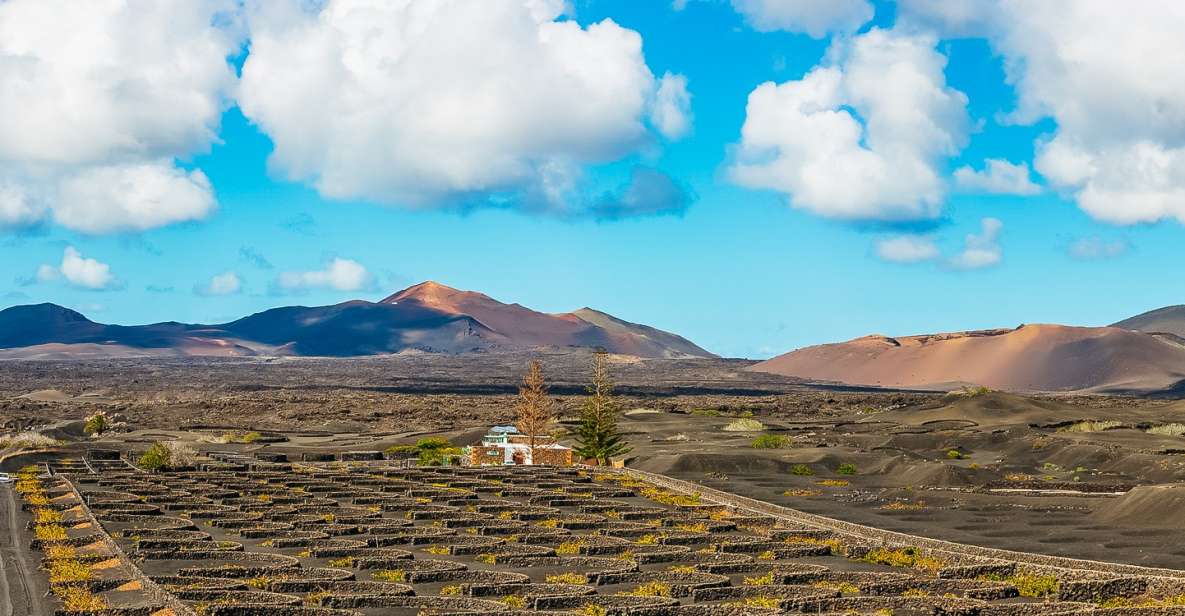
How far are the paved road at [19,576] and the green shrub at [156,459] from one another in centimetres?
2716

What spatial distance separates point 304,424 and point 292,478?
2909 inches

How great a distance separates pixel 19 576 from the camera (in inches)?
1342

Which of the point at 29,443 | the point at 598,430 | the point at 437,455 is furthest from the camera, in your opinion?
the point at 437,455

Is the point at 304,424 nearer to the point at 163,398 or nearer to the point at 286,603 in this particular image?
the point at 163,398

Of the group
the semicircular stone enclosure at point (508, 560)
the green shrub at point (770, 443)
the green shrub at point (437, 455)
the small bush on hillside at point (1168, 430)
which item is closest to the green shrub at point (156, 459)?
the semicircular stone enclosure at point (508, 560)

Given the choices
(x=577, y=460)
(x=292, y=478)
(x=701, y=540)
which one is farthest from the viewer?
(x=577, y=460)

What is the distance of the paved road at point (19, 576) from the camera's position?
29459mm

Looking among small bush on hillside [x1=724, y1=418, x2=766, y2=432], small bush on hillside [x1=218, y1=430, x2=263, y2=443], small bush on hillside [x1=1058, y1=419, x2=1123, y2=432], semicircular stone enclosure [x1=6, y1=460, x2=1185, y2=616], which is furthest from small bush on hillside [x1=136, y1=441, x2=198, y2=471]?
small bush on hillside [x1=1058, y1=419, x2=1123, y2=432]

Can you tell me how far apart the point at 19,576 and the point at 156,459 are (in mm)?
42475

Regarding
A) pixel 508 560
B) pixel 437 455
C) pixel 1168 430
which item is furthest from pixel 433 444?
pixel 508 560

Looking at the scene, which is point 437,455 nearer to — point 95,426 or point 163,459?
point 163,459

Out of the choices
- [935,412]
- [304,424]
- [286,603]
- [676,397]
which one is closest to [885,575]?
[286,603]

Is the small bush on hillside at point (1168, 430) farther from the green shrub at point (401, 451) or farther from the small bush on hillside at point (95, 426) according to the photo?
the small bush on hillside at point (95, 426)

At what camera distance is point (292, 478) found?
68375mm
